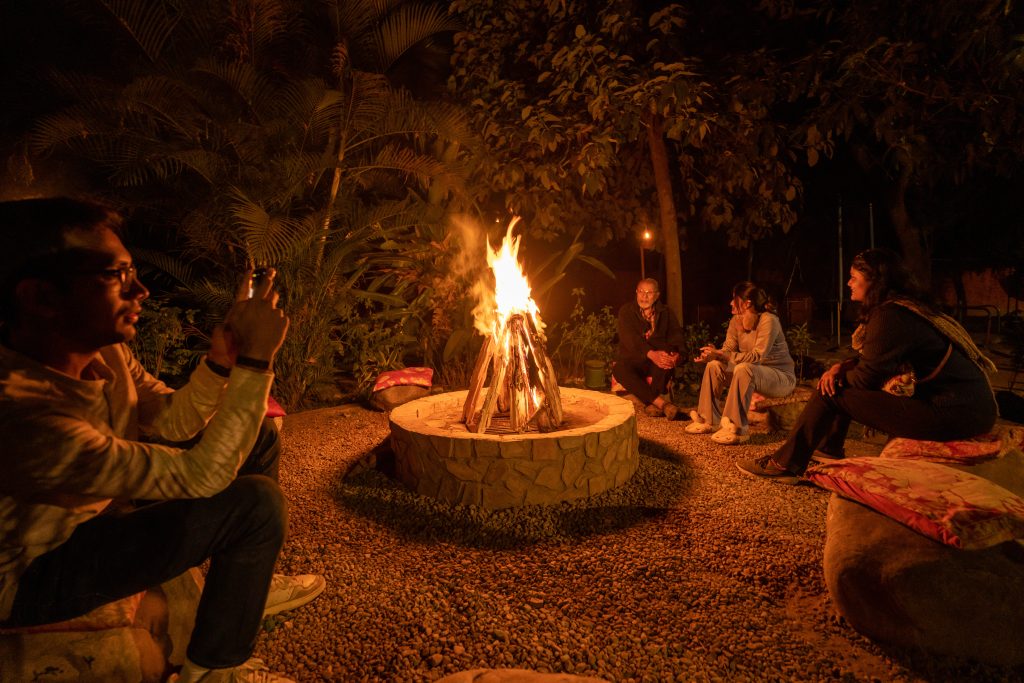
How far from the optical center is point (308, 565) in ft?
11.2

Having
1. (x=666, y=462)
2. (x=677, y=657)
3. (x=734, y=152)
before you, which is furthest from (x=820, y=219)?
(x=677, y=657)

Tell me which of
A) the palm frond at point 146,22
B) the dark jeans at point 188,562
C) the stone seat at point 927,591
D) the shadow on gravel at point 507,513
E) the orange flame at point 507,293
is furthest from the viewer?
the palm frond at point 146,22

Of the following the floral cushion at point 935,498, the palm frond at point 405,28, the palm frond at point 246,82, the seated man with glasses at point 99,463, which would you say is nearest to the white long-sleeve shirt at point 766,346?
the floral cushion at point 935,498

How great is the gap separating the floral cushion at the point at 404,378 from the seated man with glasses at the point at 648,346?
7.09ft

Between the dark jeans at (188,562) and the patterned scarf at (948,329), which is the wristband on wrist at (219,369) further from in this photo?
the patterned scarf at (948,329)

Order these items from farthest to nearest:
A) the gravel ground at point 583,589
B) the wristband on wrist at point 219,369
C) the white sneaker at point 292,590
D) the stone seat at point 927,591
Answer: the white sneaker at point 292,590 → the gravel ground at point 583,589 → the stone seat at point 927,591 → the wristband on wrist at point 219,369

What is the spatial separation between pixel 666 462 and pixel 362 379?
12.4 ft

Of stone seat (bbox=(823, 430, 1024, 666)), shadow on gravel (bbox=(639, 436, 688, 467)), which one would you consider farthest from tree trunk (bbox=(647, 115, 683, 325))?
stone seat (bbox=(823, 430, 1024, 666))

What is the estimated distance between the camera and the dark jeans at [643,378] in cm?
683

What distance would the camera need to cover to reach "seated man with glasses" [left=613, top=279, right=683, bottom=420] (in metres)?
6.78

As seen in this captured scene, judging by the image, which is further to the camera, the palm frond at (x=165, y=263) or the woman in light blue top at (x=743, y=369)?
the palm frond at (x=165, y=263)

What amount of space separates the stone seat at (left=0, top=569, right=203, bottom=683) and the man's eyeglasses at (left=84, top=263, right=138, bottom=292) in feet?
3.20

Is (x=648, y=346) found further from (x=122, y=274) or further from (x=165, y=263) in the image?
(x=122, y=274)

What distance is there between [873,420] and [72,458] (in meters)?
4.22
